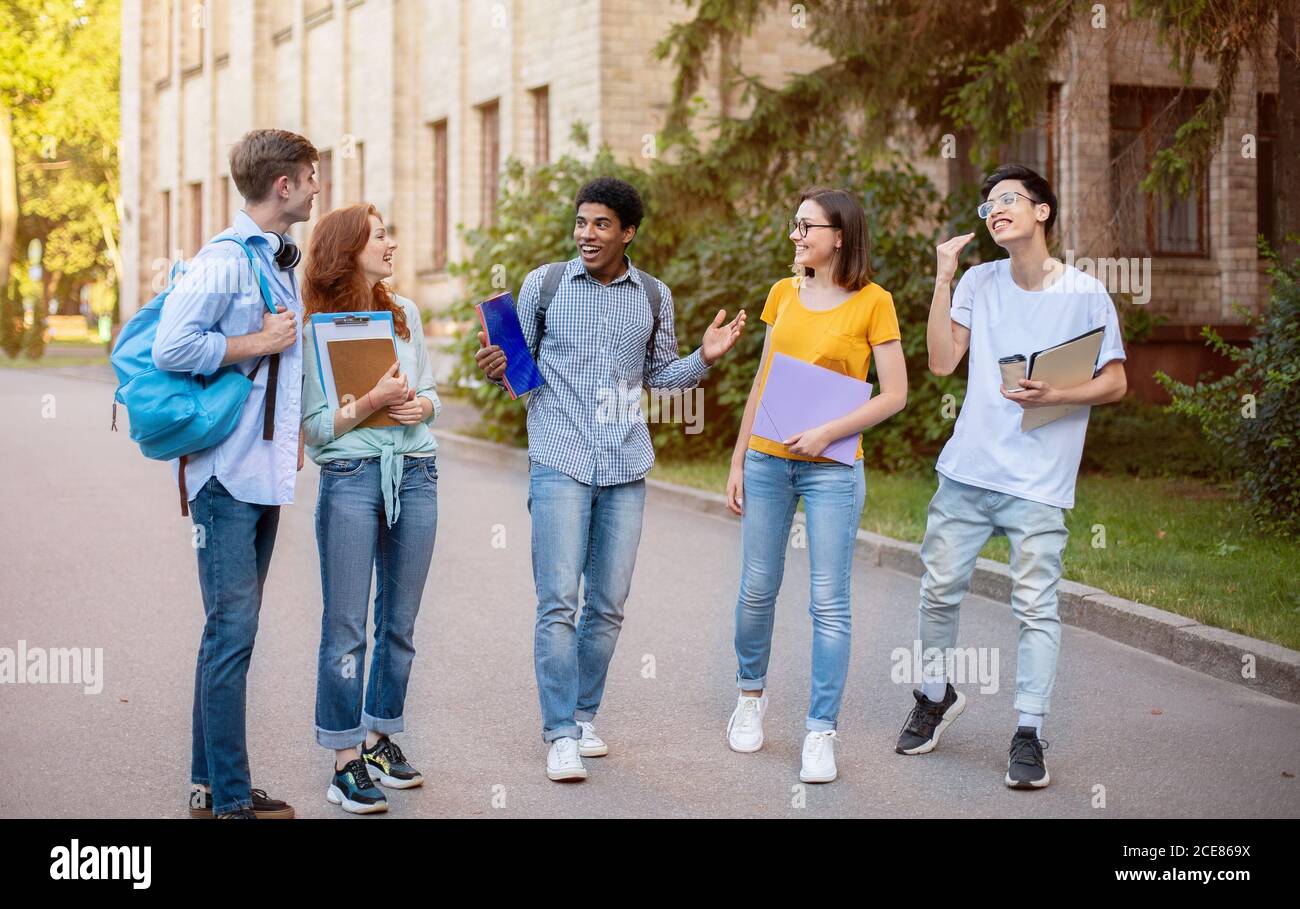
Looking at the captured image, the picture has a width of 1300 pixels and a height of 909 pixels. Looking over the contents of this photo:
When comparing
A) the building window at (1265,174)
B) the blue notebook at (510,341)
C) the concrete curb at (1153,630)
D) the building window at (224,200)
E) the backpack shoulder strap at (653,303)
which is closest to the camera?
the blue notebook at (510,341)

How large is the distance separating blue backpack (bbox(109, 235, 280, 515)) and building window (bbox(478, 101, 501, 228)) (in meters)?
22.4

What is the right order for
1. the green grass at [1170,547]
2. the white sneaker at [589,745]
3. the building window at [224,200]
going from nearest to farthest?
1. the white sneaker at [589,745]
2. the green grass at [1170,547]
3. the building window at [224,200]

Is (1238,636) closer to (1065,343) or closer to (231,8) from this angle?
(1065,343)

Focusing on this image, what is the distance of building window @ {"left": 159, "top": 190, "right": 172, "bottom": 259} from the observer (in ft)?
147

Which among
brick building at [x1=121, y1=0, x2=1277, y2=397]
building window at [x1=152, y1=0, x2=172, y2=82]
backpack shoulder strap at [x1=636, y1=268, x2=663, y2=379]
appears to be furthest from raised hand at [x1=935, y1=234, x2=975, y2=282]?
building window at [x1=152, y1=0, x2=172, y2=82]

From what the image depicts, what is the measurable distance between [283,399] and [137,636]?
3.58 m

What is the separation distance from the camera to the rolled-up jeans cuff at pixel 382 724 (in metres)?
5.36

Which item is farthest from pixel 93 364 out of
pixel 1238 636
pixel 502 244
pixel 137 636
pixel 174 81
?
pixel 1238 636

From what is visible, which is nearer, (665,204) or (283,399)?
(283,399)

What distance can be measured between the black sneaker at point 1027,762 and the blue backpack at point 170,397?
266 centimetres

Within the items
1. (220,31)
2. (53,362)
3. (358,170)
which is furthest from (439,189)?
(53,362)

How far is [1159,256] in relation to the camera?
21828mm

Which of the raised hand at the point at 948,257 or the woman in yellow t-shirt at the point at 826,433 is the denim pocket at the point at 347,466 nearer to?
the woman in yellow t-shirt at the point at 826,433

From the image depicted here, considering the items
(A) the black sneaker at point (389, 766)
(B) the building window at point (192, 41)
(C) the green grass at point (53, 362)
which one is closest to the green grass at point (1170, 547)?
(A) the black sneaker at point (389, 766)
